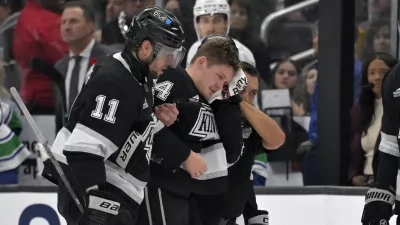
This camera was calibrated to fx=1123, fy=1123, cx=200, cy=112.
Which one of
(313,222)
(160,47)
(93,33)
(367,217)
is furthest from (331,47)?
(160,47)

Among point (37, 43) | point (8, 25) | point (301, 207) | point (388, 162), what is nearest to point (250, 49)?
point (301, 207)

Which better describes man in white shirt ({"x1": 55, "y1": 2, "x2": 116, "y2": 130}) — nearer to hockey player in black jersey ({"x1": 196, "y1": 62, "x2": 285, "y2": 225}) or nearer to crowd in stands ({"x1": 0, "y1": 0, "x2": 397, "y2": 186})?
crowd in stands ({"x1": 0, "y1": 0, "x2": 397, "y2": 186})

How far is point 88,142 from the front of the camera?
3.44 m

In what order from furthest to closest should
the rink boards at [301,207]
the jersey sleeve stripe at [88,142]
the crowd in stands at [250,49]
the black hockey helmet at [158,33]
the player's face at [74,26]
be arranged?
the player's face at [74,26] < the crowd in stands at [250,49] < the rink boards at [301,207] < the black hockey helmet at [158,33] < the jersey sleeve stripe at [88,142]

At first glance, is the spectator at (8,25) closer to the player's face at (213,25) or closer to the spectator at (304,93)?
the player's face at (213,25)

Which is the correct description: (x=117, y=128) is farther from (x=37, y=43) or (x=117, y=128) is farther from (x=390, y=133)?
(x=37, y=43)

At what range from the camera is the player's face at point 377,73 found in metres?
5.75

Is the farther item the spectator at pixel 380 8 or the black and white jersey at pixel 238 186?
the spectator at pixel 380 8

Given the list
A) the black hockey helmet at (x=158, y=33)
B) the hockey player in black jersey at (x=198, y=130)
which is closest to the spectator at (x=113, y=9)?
the hockey player in black jersey at (x=198, y=130)

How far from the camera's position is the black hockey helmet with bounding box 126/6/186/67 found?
3.59 metres

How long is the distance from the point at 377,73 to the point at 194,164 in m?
2.21

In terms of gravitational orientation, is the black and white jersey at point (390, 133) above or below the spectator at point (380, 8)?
below

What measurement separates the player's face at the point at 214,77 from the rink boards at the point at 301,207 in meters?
1.65

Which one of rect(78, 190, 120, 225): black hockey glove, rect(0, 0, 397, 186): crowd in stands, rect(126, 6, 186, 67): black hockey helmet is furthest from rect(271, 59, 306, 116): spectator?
rect(78, 190, 120, 225): black hockey glove
